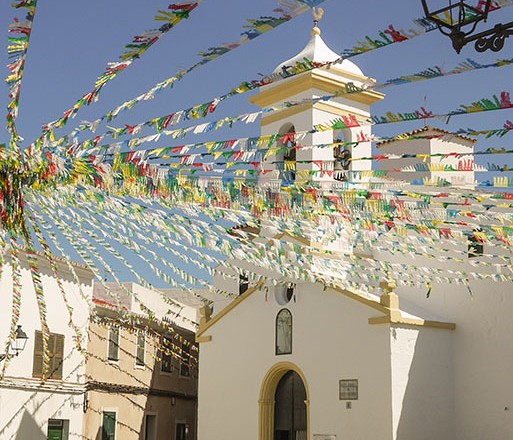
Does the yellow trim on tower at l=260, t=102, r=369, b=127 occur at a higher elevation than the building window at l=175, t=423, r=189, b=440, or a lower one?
higher

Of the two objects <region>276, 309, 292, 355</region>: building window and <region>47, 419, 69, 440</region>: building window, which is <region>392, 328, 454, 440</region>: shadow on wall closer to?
<region>276, 309, 292, 355</region>: building window

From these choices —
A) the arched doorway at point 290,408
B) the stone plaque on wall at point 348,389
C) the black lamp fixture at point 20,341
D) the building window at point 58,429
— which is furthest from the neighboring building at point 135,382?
the stone plaque on wall at point 348,389

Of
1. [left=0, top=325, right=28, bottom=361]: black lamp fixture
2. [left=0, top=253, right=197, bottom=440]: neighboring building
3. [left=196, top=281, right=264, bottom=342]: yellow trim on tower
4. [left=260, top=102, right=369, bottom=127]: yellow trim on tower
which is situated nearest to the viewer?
[left=0, top=325, right=28, bottom=361]: black lamp fixture

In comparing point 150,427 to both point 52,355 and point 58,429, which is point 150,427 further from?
point 52,355

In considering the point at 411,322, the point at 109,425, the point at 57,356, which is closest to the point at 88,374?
the point at 109,425

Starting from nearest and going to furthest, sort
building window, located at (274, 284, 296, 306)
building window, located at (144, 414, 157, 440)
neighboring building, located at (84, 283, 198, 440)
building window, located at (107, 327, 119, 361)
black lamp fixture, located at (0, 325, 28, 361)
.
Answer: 1. black lamp fixture, located at (0, 325, 28, 361)
2. building window, located at (274, 284, 296, 306)
3. neighboring building, located at (84, 283, 198, 440)
4. building window, located at (107, 327, 119, 361)
5. building window, located at (144, 414, 157, 440)

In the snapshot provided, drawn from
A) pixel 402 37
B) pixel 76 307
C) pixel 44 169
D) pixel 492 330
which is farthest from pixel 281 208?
pixel 76 307

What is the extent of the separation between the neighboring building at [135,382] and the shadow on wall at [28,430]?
7.41 ft

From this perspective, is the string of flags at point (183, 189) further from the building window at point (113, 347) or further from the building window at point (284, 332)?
the building window at point (113, 347)

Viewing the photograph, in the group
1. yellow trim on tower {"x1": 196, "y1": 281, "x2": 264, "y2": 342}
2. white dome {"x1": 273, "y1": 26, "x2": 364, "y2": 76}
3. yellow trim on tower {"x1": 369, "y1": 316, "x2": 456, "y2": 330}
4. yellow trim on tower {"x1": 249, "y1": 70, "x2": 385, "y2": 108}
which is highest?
white dome {"x1": 273, "y1": 26, "x2": 364, "y2": 76}

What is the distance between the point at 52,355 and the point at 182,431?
7.71 m

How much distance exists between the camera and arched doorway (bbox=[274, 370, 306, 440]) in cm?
1812

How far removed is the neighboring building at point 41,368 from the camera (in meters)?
18.2

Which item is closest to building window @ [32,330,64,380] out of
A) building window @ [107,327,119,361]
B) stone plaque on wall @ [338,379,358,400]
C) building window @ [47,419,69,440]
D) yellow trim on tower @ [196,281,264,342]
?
building window @ [47,419,69,440]
